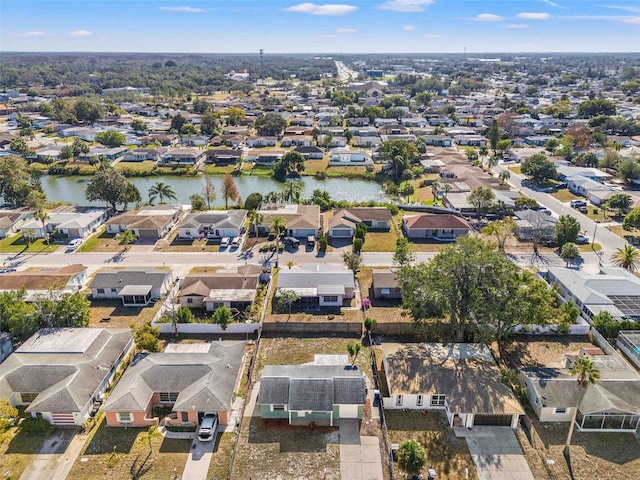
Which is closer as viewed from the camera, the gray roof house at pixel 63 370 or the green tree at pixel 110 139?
the gray roof house at pixel 63 370

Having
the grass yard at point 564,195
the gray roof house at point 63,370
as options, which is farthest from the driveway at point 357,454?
the grass yard at point 564,195

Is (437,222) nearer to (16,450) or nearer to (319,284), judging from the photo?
(319,284)

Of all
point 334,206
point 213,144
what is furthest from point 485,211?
point 213,144

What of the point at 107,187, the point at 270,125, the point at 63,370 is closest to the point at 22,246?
the point at 107,187

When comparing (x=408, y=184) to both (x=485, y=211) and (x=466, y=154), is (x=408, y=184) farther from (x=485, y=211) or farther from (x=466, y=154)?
(x=466, y=154)

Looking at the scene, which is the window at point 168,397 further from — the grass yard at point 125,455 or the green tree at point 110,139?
the green tree at point 110,139
